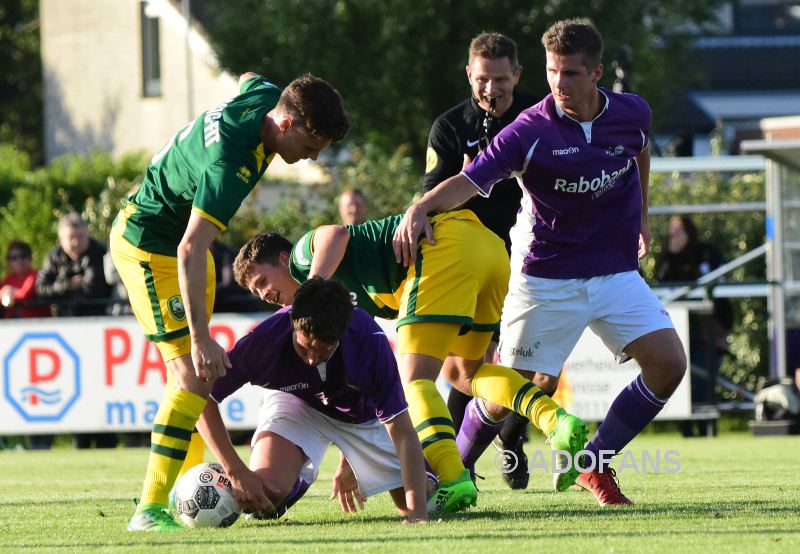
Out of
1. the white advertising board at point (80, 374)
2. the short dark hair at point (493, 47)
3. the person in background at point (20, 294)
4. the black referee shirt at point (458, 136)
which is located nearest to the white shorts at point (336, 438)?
the black referee shirt at point (458, 136)

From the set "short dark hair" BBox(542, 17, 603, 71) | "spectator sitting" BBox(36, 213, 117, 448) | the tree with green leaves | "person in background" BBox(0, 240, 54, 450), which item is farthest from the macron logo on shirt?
the tree with green leaves

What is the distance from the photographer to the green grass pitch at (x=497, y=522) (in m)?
5.38

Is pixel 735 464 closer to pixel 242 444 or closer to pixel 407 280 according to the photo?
pixel 407 280

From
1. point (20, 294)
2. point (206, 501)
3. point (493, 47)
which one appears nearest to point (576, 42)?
point (493, 47)

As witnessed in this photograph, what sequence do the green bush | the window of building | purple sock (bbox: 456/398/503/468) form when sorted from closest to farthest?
purple sock (bbox: 456/398/503/468)
the green bush
the window of building

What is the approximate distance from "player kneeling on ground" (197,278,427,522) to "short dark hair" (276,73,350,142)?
24.4 inches

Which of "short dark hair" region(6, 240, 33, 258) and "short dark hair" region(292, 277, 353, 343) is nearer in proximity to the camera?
"short dark hair" region(292, 277, 353, 343)

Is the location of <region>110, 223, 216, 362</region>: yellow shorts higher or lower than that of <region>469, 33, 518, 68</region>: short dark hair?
lower

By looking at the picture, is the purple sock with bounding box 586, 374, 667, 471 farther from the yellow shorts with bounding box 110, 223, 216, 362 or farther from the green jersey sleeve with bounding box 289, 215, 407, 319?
the yellow shorts with bounding box 110, 223, 216, 362

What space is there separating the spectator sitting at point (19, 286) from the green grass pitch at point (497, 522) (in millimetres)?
4924

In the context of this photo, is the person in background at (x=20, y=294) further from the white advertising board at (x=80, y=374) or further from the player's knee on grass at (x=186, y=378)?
the player's knee on grass at (x=186, y=378)

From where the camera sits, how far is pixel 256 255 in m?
6.56

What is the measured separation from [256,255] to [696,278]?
27.6 feet

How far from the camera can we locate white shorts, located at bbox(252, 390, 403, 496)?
6516 mm
